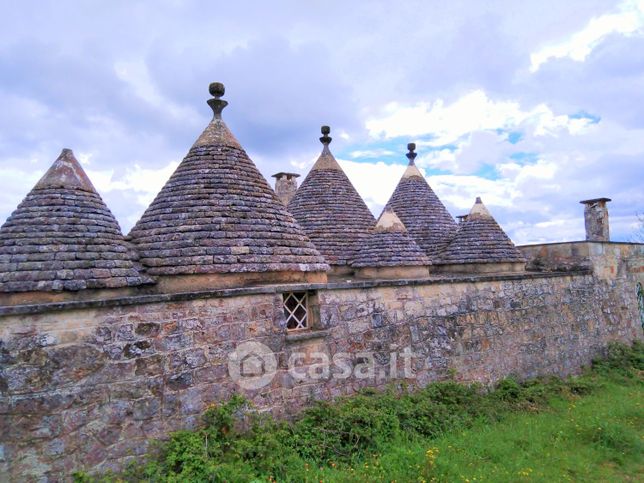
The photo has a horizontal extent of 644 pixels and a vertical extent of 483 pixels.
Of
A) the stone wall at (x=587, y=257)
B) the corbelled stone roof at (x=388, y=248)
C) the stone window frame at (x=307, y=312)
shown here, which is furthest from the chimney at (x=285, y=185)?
the stone window frame at (x=307, y=312)

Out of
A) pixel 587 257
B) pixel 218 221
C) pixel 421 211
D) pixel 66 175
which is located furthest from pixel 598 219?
pixel 66 175

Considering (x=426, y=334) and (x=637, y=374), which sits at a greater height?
(x=426, y=334)

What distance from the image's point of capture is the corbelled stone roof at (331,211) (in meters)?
9.48

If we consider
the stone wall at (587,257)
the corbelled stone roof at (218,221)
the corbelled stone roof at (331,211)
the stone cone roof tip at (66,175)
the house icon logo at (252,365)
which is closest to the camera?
the house icon logo at (252,365)

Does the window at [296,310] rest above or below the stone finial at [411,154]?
below

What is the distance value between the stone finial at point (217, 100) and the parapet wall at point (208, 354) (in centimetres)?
370

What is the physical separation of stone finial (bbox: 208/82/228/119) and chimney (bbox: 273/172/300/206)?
608cm

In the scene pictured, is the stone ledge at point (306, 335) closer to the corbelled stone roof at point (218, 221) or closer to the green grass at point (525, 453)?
the corbelled stone roof at point (218, 221)

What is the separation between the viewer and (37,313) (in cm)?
419

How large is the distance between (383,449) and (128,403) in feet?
9.72

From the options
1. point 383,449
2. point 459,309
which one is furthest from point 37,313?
point 459,309

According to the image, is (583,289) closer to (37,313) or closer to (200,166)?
(200,166)

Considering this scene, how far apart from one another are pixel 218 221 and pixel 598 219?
12.0m

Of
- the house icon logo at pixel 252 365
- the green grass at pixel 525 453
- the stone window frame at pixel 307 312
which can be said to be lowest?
the green grass at pixel 525 453
